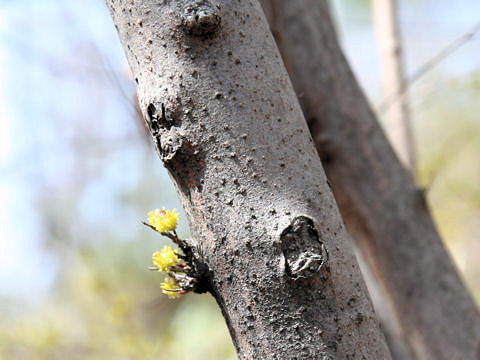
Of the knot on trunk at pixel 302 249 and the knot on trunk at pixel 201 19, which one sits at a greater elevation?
the knot on trunk at pixel 201 19

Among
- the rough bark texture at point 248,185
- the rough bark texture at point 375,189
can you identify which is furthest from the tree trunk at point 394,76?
the rough bark texture at point 248,185

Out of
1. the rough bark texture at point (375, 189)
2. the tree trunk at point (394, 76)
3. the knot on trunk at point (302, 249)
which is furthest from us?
the tree trunk at point (394, 76)

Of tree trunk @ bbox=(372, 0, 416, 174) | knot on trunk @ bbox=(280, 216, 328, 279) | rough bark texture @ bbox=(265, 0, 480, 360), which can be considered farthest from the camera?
tree trunk @ bbox=(372, 0, 416, 174)

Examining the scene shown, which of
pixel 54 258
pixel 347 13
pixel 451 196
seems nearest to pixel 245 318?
pixel 451 196

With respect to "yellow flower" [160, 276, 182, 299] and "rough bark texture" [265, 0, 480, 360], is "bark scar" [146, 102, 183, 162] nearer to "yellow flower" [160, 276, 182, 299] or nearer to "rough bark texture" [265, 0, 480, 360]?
"yellow flower" [160, 276, 182, 299]

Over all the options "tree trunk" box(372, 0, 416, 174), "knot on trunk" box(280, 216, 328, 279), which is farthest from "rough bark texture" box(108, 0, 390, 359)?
"tree trunk" box(372, 0, 416, 174)

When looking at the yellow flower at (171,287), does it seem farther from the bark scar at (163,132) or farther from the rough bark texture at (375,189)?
the rough bark texture at (375,189)

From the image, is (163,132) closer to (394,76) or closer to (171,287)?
(171,287)
